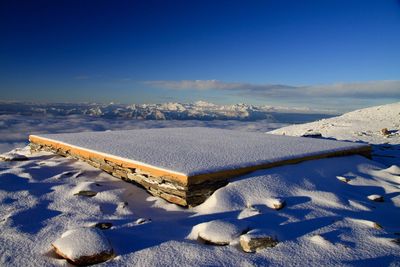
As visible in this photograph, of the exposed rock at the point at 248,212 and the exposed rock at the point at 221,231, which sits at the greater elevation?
the exposed rock at the point at 221,231

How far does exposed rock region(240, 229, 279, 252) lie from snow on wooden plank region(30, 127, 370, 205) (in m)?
1.30

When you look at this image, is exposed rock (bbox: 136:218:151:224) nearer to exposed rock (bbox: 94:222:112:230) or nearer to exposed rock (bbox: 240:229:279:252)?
exposed rock (bbox: 94:222:112:230)

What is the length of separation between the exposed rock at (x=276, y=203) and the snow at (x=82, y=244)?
6.66ft

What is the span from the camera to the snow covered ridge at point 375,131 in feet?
28.5

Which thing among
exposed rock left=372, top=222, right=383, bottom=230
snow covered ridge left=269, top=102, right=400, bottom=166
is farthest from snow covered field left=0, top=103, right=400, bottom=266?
snow covered ridge left=269, top=102, right=400, bottom=166

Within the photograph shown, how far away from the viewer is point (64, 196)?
425 centimetres

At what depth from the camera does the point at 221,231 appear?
117 inches

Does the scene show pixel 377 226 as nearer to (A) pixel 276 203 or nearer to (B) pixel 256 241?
(A) pixel 276 203

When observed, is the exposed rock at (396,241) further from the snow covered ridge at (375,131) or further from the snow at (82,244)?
the snow covered ridge at (375,131)

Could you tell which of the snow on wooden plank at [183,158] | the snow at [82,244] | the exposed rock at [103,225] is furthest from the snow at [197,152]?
the snow at [82,244]

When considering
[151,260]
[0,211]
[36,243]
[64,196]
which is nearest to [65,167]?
[64,196]

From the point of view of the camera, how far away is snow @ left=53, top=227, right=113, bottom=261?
2.59 m

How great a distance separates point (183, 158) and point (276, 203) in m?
1.75

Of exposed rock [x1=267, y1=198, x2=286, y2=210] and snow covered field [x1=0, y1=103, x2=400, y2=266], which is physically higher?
exposed rock [x1=267, y1=198, x2=286, y2=210]
